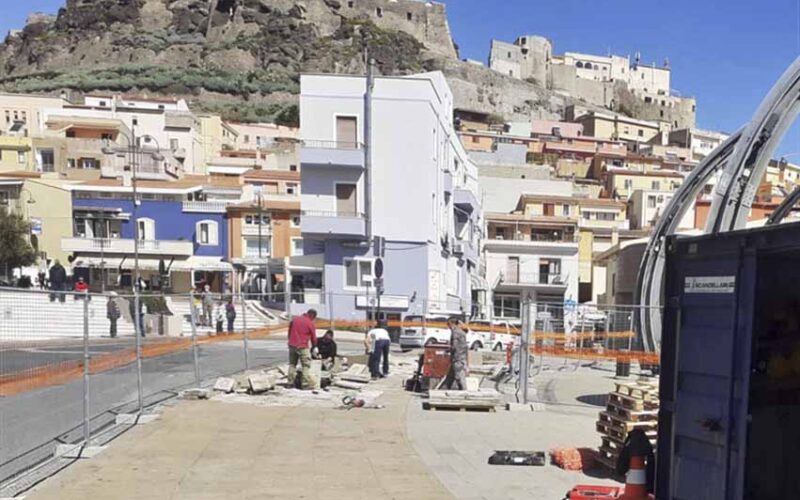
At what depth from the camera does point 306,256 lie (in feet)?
111

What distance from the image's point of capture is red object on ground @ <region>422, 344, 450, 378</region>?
492 inches

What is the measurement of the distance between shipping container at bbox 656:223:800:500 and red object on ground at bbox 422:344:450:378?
26.3 ft

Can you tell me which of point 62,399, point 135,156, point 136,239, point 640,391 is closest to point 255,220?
point 136,239

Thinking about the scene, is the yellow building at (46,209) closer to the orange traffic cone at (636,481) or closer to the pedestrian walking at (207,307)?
the pedestrian walking at (207,307)

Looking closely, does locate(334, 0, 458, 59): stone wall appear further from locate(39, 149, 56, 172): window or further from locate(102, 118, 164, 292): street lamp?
locate(39, 149, 56, 172): window

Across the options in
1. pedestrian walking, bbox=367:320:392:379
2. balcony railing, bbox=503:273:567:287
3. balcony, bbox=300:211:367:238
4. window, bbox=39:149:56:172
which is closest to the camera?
pedestrian walking, bbox=367:320:392:379

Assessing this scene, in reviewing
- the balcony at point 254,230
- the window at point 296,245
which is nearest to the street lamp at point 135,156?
the balcony at point 254,230

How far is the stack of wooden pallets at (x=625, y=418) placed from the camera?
7008 mm

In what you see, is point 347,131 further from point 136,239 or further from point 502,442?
point 502,442

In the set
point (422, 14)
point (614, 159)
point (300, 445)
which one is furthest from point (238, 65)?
point (300, 445)

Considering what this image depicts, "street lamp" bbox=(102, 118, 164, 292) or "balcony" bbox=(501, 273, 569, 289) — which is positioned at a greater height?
"street lamp" bbox=(102, 118, 164, 292)

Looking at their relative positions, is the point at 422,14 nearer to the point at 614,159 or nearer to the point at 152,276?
the point at 614,159

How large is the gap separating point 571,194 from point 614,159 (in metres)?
19.7

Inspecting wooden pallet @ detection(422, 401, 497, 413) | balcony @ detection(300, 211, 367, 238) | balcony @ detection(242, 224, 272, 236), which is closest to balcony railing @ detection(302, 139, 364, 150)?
balcony @ detection(300, 211, 367, 238)
